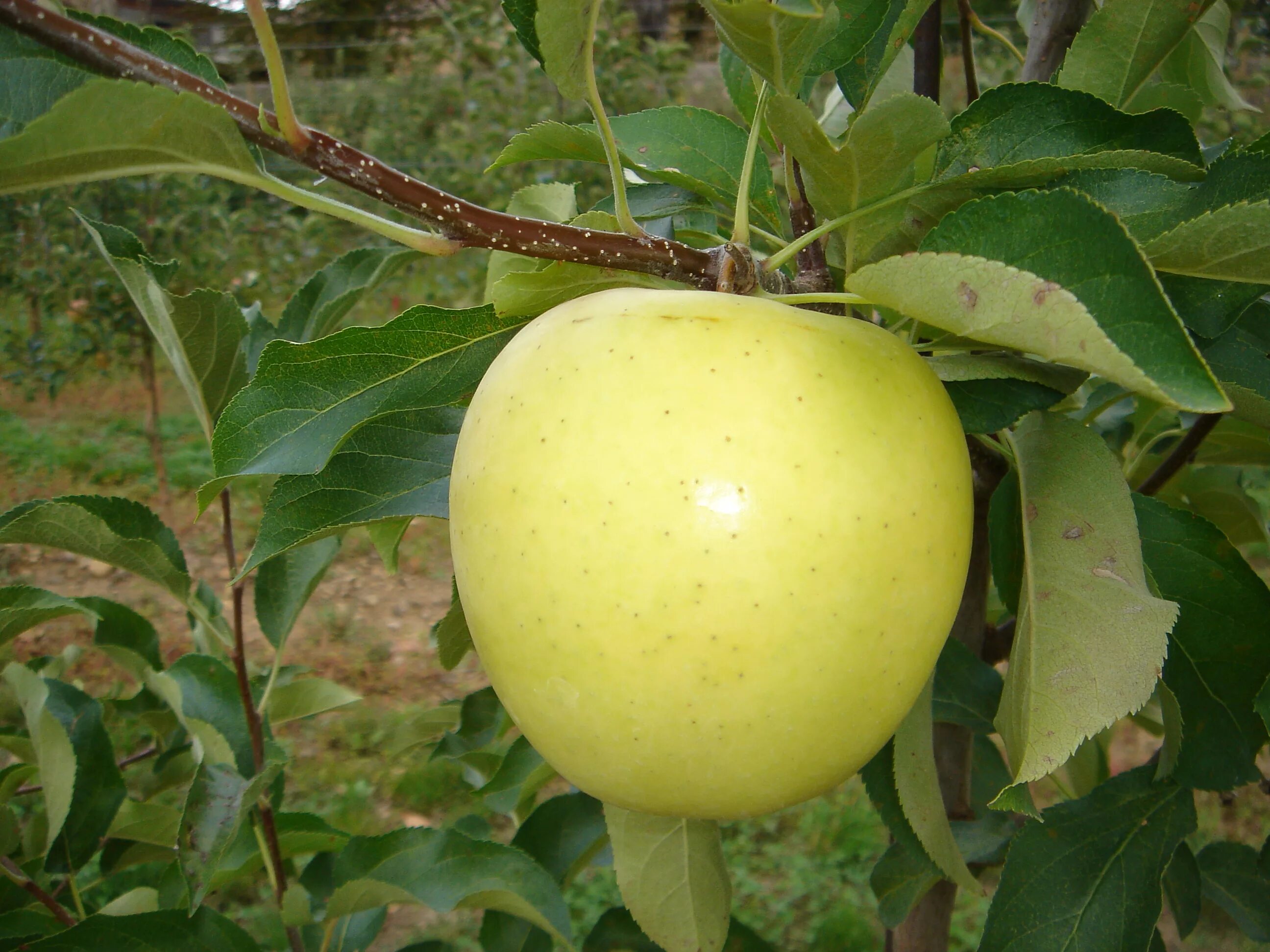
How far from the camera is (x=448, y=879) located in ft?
2.73

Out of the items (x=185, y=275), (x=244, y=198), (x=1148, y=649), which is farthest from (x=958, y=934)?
(x=244, y=198)

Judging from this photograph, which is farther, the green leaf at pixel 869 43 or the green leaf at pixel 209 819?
the green leaf at pixel 209 819

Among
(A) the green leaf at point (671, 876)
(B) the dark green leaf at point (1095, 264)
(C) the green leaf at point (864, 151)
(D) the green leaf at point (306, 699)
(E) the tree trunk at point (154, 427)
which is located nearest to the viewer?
(B) the dark green leaf at point (1095, 264)

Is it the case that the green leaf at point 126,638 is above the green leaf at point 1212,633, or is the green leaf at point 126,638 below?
Answer: below

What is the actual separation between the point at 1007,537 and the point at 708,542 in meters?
0.29

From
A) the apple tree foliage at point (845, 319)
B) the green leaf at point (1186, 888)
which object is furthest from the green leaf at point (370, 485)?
the green leaf at point (1186, 888)

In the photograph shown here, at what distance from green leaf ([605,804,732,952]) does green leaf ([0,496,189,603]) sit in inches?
17.9

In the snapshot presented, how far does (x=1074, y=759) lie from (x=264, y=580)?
2.85ft


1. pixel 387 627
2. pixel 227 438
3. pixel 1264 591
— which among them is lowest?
pixel 387 627

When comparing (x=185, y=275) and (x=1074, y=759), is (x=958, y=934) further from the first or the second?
(x=185, y=275)

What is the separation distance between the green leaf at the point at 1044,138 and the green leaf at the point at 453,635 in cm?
43

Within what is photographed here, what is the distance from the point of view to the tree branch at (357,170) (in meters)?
0.43

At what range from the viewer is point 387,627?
346 cm

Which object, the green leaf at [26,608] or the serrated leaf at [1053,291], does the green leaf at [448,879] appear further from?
the serrated leaf at [1053,291]
